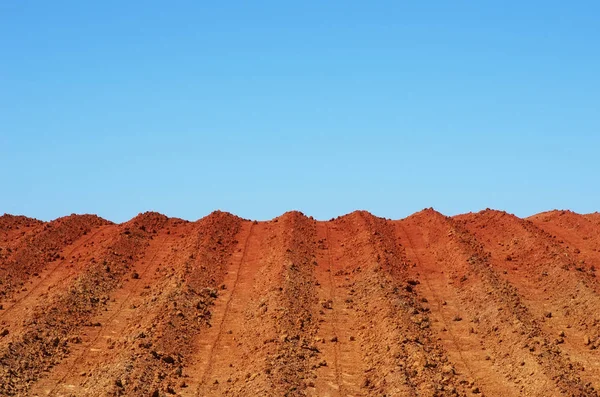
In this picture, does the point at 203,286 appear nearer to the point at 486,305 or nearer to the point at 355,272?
the point at 355,272

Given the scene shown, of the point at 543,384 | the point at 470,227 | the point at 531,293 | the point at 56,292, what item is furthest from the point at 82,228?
the point at 543,384

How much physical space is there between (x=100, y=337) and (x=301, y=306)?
4.27m

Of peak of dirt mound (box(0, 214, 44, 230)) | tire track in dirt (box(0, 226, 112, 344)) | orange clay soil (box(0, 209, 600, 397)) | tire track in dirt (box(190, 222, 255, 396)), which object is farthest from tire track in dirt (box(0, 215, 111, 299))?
tire track in dirt (box(190, 222, 255, 396))

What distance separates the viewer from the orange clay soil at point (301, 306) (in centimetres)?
1549

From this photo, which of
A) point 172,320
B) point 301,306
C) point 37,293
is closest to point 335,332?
point 301,306

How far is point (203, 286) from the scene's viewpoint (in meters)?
20.7

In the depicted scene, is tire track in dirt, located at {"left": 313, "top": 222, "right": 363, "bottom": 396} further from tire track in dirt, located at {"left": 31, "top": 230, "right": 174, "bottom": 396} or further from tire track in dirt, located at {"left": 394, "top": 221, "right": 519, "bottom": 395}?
tire track in dirt, located at {"left": 31, "top": 230, "right": 174, "bottom": 396}

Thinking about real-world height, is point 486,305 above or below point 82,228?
below

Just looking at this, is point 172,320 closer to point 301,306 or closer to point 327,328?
point 301,306

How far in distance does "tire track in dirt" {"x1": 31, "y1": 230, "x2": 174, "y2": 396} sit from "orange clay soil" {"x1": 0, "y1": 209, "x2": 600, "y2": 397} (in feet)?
0.15

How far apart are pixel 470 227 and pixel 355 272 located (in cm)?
622

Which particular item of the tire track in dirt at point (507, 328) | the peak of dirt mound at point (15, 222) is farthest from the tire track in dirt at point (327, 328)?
the peak of dirt mound at point (15, 222)

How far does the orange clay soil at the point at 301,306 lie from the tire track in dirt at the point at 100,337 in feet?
0.15

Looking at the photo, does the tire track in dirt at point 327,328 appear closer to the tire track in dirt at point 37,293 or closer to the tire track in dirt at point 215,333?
the tire track in dirt at point 215,333
